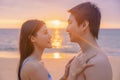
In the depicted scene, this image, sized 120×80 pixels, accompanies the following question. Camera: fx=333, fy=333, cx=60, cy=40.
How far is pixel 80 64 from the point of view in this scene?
1.86 meters

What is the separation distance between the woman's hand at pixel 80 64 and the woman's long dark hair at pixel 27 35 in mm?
543

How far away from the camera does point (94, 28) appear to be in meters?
1.95

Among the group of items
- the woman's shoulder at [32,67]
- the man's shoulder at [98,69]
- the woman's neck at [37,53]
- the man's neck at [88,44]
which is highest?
the man's neck at [88,44]

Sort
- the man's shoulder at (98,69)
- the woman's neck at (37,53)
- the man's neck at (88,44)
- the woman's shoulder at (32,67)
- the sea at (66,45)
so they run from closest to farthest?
the man's shoulder at (98,69)
the man's neck at (88,44)
the woman's shoulder at (32,67)
the woman's neck at (37,53)
the sea at (66,45)

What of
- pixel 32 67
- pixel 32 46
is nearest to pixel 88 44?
pixel 32 67

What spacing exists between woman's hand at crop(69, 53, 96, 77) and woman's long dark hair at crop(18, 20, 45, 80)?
0.54 m

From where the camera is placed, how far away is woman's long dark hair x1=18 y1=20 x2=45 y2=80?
2.37 m

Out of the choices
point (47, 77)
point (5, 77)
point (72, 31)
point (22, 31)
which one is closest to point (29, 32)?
point (22, 31)

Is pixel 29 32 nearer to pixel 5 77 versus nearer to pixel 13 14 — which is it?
pixel 5 77

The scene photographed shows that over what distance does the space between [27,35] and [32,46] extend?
9 centimetres

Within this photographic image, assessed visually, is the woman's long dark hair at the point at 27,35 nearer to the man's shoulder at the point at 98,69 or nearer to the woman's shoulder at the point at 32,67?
the woman's shoulder at the point at 32,67

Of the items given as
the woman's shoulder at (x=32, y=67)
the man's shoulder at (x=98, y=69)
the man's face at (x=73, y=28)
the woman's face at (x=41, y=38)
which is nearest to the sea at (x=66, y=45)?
the woman's face at (x=41, y=38)

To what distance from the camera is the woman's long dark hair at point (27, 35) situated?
2365mm

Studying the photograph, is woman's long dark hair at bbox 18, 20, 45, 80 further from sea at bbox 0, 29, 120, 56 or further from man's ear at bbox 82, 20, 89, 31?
sea at bbox 0, 29, 120, 56
